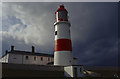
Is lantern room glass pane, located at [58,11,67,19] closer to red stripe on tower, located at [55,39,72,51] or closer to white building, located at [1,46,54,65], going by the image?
red stripe on tower, located at [55,39,72,51]

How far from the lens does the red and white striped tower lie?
20.3 meters

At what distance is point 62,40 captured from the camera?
20625 millimetres

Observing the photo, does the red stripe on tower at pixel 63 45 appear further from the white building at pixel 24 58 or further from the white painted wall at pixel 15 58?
the white painted wall at pixel 15 58

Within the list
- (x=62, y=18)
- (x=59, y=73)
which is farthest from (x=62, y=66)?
(x=62, y=18)

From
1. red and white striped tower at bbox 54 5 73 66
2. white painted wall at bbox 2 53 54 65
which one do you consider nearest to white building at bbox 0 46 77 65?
white painted wall at bbox 2 53 54 65

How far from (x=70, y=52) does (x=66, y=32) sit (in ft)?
12.2

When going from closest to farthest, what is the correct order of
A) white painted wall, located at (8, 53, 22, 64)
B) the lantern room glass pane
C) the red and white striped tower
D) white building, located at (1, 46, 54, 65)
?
the red and white striped tower → the lantern room glass pane → white painted wall, located at (8, 53, 22, 64) → white building, located at (1, 46, 54, 65)

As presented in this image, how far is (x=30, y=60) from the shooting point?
3075cm

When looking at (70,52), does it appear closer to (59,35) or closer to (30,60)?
(59,35)

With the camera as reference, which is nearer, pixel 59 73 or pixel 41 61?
pixel 59 73

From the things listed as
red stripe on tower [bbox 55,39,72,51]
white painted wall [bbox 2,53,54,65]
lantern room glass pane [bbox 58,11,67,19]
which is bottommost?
white painted wall [bbox 2,53,54,65]

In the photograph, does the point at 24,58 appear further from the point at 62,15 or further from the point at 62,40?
the point at 62,15

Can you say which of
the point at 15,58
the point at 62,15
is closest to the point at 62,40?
the point at 62,15

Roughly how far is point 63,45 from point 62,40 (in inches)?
37.0
